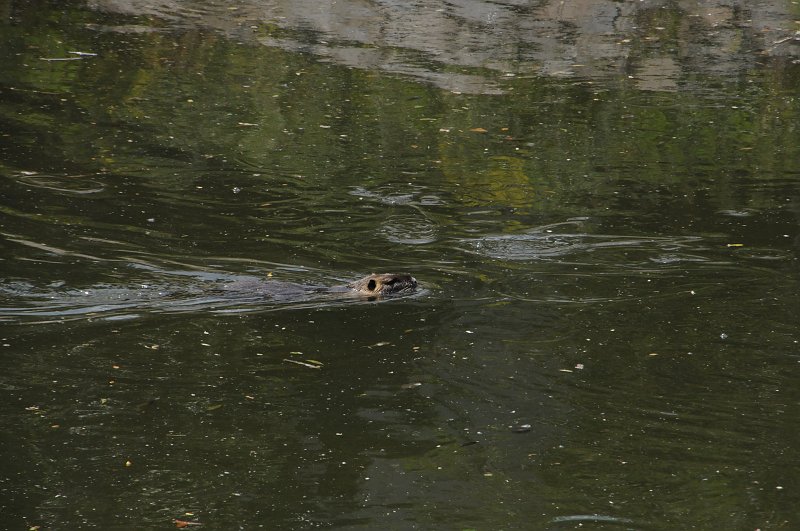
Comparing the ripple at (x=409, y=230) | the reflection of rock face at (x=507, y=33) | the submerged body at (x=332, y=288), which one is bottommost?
the submerged body at (x=332, y=288)

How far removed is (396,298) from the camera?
9.09 m

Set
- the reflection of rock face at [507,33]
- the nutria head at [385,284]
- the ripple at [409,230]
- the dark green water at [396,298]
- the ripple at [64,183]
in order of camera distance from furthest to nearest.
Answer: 1. the reflection of rock face at [507,33]
2. the ripple at [64,183]
3. the ripple at [409,230]
4. the nutria head at [385,284]
5. the dark green water at [396,298]

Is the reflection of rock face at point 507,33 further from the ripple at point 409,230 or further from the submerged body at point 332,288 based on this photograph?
the submerged body at point 332,288

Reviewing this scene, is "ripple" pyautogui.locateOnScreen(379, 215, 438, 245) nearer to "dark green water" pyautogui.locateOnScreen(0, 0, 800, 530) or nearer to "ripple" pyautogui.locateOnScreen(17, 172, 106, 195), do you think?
"dark green water" pyautogui.locateOnScreen(0, 0, 800, 530)

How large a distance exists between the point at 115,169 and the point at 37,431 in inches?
235

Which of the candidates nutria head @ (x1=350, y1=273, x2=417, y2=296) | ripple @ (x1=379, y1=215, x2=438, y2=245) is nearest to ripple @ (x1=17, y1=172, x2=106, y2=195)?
ripple @ (x1=379, y1=215, x2=438, y2=245)

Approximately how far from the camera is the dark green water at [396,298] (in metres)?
6.45

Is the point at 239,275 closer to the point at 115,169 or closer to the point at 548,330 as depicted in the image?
the point at 548,330

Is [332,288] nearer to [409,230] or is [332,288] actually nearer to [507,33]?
[409,230]

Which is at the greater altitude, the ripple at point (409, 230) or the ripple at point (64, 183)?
the ripple at point (64, 183)

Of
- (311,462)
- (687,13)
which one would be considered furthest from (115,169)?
(687,13)

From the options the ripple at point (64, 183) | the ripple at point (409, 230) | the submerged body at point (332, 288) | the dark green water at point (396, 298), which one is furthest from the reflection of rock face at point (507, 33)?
the submerged body at point (332, 288)

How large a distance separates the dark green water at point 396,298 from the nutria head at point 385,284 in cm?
10

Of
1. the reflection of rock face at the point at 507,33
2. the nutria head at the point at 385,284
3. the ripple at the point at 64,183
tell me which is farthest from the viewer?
the reflection of rock face at the point at 507,33
